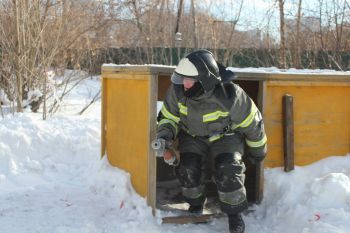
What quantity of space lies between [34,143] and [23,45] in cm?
241

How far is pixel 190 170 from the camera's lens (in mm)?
3912

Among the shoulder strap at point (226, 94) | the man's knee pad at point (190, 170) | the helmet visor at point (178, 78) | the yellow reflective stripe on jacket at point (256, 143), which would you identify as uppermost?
the helmet visor at point (178, 78)

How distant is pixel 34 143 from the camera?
612cm

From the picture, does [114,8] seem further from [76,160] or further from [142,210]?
[142,210]

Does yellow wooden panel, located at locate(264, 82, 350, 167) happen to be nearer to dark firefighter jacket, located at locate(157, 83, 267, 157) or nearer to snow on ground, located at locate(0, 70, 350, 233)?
snow on ground, located at locate(0, 70, 350, 233)

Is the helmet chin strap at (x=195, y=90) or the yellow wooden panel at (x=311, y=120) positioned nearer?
the helmet chin strap at (x=195, y=90)

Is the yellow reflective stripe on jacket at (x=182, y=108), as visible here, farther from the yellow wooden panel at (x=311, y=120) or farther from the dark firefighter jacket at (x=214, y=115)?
the yellow wooden panel at (x=311, y=120)

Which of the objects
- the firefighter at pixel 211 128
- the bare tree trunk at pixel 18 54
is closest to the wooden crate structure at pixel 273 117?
the firefighter at pixel 211 128

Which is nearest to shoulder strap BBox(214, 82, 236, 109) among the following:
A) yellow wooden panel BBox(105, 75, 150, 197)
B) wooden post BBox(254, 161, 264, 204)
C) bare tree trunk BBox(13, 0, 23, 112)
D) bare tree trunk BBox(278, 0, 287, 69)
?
yellow wooden panel BBox(105, 75, 150, 197)

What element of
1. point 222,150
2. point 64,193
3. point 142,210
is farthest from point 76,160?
point 222,150

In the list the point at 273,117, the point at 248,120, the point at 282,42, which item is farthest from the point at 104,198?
the point at 282,42

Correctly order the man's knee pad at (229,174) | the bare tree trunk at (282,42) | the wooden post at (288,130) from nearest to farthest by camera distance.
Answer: the man's knee pad at (229,174) < the wooden post at (288,130) < the bare tree trunk at (282,42)

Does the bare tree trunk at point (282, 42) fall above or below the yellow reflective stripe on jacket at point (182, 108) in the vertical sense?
above

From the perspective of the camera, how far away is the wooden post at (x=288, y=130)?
4461 mm
